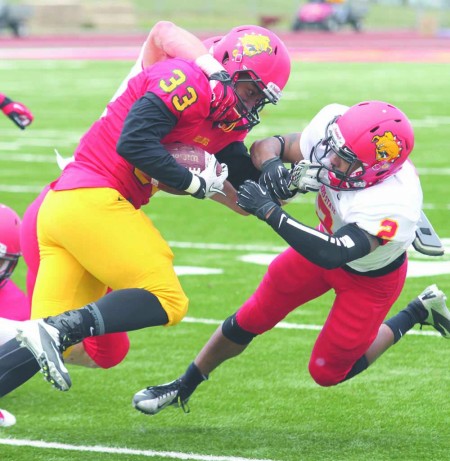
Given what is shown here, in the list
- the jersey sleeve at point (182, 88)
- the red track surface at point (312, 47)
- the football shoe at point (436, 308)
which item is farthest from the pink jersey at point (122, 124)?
the red track surface at point (312, 47)

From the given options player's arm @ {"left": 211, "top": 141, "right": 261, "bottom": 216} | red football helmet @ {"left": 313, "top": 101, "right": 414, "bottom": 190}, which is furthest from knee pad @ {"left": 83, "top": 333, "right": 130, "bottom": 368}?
red football helmet @ {"left": 313, "top": 101, "right": 414, "bottom": 190}

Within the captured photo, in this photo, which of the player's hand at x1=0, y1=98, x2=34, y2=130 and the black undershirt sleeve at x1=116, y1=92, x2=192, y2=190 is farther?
the player's hand at x1=0, y1=98, x2=34, y2=130

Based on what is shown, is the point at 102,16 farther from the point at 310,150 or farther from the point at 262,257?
the point at 310,150

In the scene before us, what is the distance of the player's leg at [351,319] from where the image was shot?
16.4 feet

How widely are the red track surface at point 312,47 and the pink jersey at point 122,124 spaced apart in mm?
21960

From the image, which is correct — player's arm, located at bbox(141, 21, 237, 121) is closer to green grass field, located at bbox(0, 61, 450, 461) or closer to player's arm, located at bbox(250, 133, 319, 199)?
player's arm, located at bbox(250, 133, 319, 199)

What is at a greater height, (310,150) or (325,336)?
(310,150)

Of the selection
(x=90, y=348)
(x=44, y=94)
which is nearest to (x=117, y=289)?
(x=90, y=348)

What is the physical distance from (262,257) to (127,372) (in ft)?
8.85

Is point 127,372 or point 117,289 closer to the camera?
point 117,289

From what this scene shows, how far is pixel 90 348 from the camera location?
5.09m

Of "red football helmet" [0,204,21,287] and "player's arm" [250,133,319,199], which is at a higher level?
"player's arm" [250,133,319,199]

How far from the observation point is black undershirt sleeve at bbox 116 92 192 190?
443 centimetres

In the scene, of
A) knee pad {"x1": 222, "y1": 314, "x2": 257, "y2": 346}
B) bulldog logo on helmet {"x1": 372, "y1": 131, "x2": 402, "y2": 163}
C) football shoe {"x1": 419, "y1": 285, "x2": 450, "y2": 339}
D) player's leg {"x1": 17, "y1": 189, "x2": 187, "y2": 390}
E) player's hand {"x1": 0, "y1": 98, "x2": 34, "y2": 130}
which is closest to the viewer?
player's leg {"x1": 17, "y1": 189, "x2": 187, "y2": 390}
